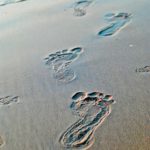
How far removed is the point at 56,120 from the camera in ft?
10.3

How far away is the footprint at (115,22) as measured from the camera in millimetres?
4884

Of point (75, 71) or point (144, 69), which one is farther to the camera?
point (75, 71)

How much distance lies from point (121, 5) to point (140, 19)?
88 cm

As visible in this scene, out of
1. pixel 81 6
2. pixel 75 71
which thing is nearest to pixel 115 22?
pixel 81 6

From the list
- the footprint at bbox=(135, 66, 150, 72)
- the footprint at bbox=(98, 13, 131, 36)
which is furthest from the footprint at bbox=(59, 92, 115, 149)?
the footprint at bbox=(98, 13, 131, 36)

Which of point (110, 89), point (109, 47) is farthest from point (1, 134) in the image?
point (109, 47)

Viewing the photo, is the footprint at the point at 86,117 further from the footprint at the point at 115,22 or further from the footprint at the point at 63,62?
the footprint at the point at 115,22

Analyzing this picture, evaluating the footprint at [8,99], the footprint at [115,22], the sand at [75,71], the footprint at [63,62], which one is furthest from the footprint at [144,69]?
the footprint at [8,99]

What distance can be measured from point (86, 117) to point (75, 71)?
969mm

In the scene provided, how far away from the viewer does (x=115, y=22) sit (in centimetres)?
517

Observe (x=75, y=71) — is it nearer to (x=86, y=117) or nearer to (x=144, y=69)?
(x=144, y=69)

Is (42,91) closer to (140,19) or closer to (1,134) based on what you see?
(1,134)

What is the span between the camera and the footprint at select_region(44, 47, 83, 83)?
3920 millimetres

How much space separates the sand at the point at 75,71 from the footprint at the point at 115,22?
0.31 feet
